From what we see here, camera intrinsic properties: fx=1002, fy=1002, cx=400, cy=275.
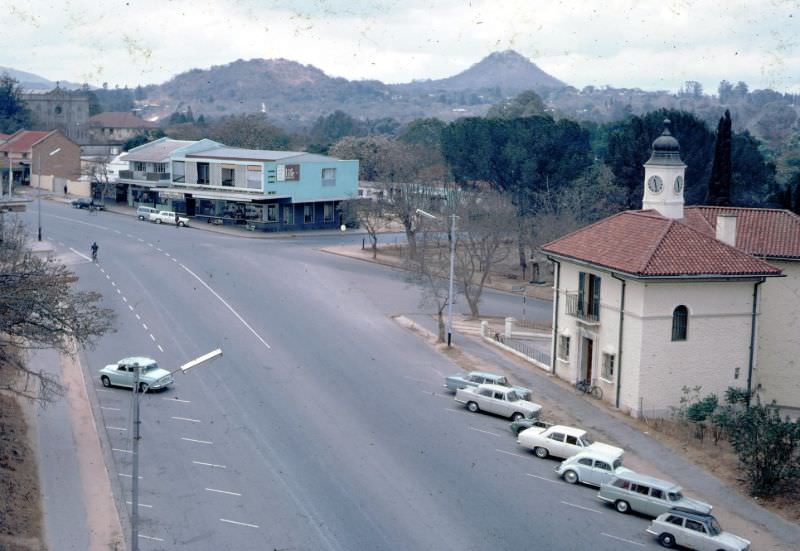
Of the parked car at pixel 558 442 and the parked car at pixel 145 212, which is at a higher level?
the parked car at pixel 145 212

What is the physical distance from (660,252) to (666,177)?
6.32m

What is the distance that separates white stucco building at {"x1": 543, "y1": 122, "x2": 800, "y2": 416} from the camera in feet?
120

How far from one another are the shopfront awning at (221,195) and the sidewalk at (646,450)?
4063 cm

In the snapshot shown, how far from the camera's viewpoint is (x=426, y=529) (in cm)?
2541

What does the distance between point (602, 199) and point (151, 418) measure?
4300 centimetres

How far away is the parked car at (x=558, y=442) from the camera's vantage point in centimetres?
3098

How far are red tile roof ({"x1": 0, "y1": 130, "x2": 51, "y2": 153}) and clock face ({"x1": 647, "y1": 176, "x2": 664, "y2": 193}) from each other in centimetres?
8093

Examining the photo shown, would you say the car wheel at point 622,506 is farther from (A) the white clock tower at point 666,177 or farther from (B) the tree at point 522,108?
(B) the tree at point 522,108

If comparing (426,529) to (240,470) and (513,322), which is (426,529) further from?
A: (513,322)

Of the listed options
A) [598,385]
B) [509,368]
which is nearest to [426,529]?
[598,385]

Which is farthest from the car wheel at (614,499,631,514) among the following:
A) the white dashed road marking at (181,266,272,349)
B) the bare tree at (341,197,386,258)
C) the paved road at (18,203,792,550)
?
the bare tree at (341,197,386,258)

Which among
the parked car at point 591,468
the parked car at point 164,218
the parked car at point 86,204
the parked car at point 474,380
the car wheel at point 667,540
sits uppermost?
the parked car at point 86,204

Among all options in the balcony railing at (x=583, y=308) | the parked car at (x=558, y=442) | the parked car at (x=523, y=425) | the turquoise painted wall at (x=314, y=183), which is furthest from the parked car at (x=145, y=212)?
the parked car at (x=558, y=442)

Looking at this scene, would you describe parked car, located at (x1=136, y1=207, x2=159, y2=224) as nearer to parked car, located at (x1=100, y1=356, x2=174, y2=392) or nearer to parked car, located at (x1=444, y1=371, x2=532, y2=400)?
parked car, located at (x1=100, y1=356, x2=174, y2=392)
